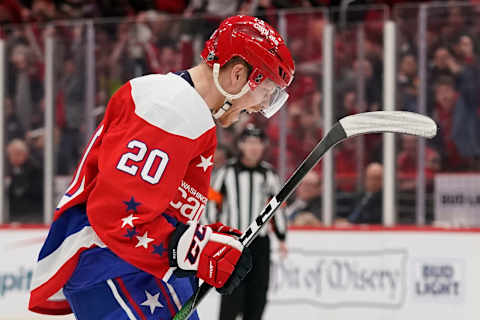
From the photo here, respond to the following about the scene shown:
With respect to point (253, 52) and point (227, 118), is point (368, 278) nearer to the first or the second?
point (227, 118)

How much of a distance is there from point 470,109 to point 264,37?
3.40 m

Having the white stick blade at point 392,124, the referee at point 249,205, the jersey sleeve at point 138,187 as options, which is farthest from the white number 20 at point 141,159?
the referee at point 249,205

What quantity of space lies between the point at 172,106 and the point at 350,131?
1.37 feet

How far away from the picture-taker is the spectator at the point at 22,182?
231 inches

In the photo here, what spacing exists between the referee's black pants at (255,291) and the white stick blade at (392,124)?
9.80ft

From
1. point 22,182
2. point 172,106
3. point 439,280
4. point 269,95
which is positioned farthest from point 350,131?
point 22,182

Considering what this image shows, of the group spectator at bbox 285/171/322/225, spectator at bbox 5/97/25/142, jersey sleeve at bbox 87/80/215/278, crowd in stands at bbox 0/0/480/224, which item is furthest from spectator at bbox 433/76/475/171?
jersey sleeve at bbox 87/80/215/278

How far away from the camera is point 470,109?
5172 millimetres

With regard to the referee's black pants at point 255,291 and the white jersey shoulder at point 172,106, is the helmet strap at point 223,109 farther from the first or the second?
the referee's black pants at point 255,291

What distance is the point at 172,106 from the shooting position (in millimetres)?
1896

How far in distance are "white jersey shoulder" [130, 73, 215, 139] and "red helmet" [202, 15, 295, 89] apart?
13 cm

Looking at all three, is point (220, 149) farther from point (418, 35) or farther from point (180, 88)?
point (180, 88)

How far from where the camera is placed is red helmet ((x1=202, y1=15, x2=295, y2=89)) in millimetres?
2016

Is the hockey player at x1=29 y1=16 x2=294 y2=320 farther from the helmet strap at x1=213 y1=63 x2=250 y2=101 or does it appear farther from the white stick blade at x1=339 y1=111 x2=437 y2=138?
the white stick blade at x1=339 y1=111 x2=437 y2=138
